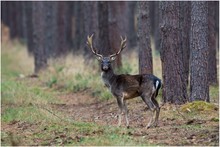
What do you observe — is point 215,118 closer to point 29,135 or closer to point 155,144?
point 155,144

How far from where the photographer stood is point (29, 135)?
38.1ft

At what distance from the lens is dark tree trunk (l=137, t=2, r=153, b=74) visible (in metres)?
17.7

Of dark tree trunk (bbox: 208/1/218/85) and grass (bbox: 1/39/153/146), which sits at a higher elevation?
dark tree trunk (bbox: 208/1/218/85)

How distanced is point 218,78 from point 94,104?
4.85m

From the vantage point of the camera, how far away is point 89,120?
1437 cm

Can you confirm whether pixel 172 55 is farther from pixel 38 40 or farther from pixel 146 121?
pixel 38 40

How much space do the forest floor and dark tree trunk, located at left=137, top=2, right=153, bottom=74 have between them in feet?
4.35

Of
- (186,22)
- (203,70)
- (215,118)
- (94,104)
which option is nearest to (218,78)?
(186,22)

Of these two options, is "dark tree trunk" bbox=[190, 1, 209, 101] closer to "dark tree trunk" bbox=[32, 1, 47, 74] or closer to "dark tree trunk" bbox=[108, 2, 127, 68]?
"dark tree trunk" bbox=[108, 2, 127, 68]

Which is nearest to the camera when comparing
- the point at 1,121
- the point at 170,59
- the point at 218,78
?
the point at 1,121

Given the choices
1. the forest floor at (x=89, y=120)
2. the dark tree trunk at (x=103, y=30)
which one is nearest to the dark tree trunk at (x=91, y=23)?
the dark tree trunk at (x=103, y=30)

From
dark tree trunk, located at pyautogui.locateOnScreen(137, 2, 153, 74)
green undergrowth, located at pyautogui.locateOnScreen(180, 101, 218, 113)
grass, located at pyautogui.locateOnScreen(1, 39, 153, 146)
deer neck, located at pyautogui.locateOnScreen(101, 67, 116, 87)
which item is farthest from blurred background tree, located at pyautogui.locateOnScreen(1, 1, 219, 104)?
deer neck, located at pyautogui.locateOnScreen(101, 67, 116, 87)

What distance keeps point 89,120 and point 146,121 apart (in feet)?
4.75

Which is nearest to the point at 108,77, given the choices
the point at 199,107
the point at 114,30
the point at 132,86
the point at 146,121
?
the point at 132,86
